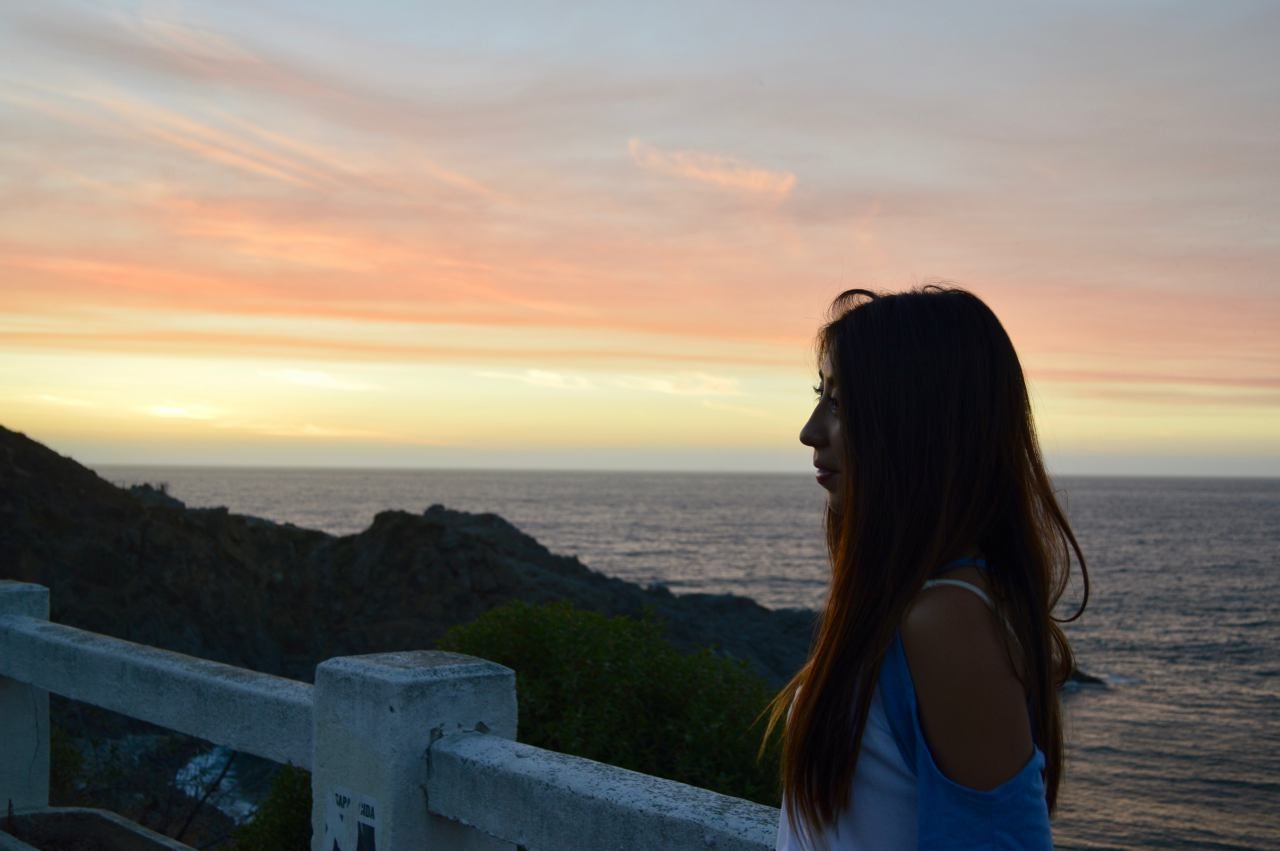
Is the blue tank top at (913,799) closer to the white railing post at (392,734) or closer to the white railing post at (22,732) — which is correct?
the white railing post at (392,734)

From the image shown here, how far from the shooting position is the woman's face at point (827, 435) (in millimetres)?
1771

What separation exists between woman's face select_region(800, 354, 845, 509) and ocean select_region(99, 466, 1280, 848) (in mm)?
397

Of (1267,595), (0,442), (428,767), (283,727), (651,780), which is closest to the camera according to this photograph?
(651,780)

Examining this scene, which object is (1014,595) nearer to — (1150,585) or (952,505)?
(952,505)

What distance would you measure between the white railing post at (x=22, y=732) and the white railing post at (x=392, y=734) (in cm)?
274

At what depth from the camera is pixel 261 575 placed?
845 inches

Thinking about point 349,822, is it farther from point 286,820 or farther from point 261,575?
point 261,575

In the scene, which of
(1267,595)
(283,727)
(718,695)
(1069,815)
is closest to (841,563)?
(283,727)

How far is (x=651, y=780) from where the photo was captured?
9.07 ft

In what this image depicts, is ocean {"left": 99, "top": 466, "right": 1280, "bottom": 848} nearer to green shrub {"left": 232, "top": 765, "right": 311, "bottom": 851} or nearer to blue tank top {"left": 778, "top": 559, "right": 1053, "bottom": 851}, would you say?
blue tank top {"left": 778, "top": 559, "right": 1053, "bottom": 851}

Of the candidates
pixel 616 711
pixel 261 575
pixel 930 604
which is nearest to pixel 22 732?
pixel 616 711

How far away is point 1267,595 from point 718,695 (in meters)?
53.0

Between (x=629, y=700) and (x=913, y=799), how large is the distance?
14.2ft

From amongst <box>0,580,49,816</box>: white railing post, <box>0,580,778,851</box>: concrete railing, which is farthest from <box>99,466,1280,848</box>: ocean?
<box>0,580,49,816</box>: white railing post
